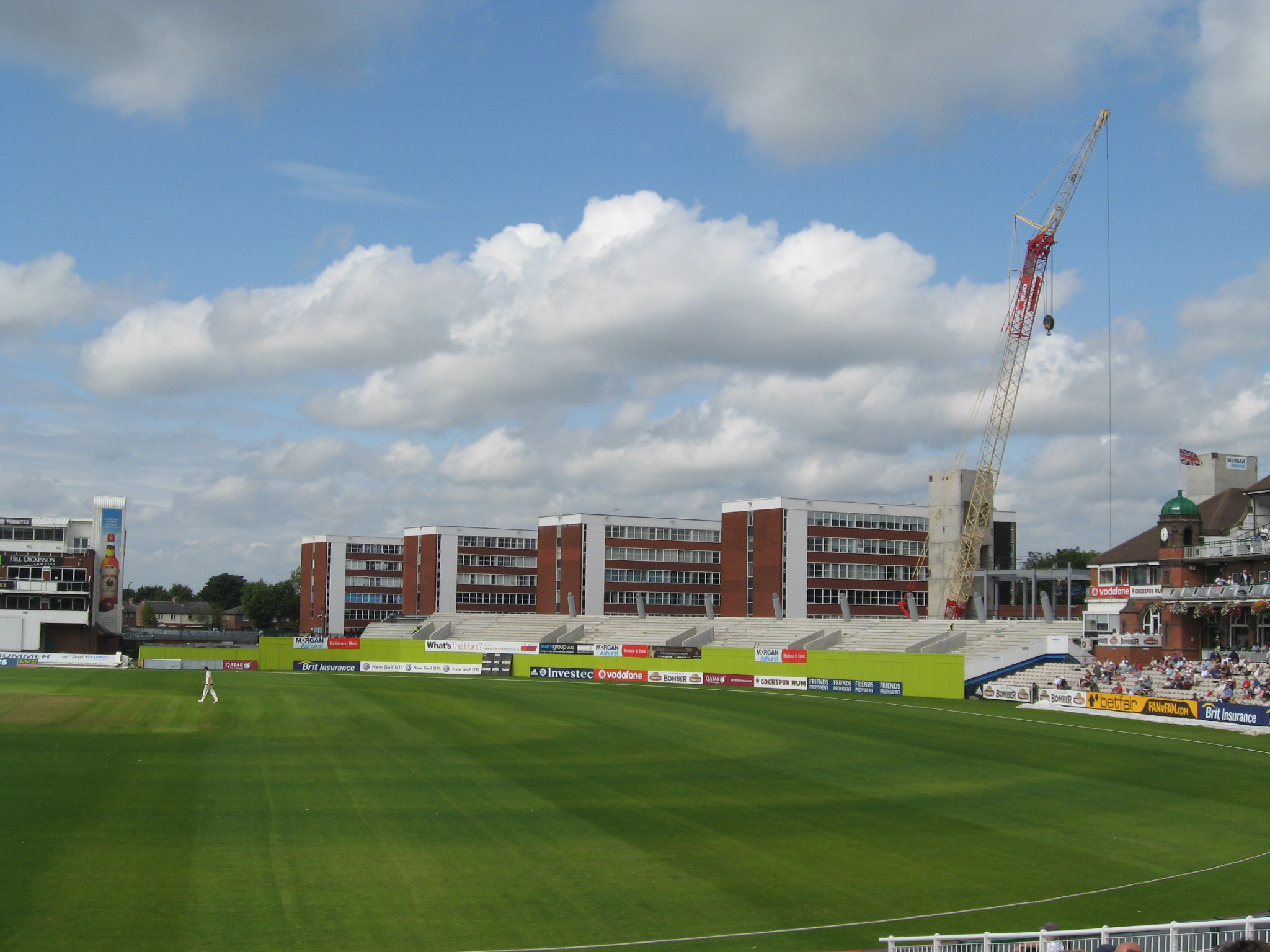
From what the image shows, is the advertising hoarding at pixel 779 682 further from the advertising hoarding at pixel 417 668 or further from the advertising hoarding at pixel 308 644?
the advertising hoarding at pixel 308 644

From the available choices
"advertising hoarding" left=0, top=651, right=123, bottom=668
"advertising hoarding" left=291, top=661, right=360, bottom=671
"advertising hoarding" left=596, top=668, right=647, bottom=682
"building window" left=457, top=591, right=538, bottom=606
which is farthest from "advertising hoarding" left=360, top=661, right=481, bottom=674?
"building window" left=457, top=591, right=538, bottom=606

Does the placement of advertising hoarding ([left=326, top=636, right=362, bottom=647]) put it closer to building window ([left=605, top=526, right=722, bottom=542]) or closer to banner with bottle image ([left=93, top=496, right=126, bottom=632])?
banner with bottle image ([left=93, top=496, right=126, bottom=632])

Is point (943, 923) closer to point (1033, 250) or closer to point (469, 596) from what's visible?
point (1033, 250)

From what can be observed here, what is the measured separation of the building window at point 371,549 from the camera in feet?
551

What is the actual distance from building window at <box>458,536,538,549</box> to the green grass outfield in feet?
353

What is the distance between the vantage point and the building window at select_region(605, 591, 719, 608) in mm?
133250

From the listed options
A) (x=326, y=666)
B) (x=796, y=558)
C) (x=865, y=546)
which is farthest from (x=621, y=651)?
(x=865, y=546)

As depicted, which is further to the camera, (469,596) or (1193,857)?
(469,596)

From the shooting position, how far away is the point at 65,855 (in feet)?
→ 72.4

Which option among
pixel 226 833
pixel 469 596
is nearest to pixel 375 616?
pixel 469 596

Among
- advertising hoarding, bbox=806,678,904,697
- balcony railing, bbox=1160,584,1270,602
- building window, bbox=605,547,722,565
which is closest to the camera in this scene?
balcony railing, bbox=1160,584,1270,602

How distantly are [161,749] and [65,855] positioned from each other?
47.3 feet

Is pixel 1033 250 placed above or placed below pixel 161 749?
above

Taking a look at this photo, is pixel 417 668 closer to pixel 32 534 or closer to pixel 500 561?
pixel 32 534
